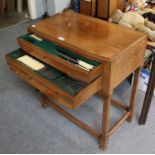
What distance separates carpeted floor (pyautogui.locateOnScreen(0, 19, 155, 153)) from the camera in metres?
1.53

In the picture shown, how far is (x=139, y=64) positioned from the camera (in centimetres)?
136

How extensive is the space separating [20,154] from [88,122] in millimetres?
550

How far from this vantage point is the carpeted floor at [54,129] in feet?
5.02

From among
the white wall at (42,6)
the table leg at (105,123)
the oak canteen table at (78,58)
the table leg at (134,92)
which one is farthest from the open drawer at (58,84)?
the white wall at (42,6)

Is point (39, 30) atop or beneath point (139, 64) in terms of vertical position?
atop

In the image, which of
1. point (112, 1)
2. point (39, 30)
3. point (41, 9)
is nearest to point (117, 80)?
point (39, 30)

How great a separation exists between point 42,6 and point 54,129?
2273 millimetres

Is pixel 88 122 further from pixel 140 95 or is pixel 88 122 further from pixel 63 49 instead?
pixel 63 49

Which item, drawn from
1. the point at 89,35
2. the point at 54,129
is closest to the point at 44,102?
the point at 54,129

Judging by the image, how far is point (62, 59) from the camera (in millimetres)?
1191

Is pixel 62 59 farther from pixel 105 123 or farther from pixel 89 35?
pixel 105 123

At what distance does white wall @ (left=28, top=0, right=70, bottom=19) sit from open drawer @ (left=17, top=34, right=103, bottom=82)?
191 centimetres

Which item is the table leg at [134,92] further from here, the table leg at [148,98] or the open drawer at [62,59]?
the open drawer at [62,59]

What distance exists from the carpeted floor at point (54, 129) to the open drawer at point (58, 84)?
491mm
